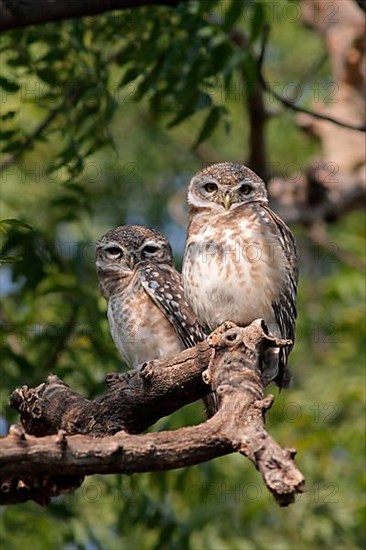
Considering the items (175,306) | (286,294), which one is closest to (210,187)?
(175,306)

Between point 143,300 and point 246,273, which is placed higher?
point 246,273

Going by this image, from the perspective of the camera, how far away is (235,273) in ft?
17.3

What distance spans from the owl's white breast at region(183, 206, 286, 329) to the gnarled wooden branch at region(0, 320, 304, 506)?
0.86 meters

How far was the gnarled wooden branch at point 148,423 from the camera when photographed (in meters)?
3.28

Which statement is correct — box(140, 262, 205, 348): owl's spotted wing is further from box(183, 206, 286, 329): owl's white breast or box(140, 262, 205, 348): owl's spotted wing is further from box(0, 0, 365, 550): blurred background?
box(0, 0, 365, 550): blurred background

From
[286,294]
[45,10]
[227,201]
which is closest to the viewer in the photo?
[286,294]

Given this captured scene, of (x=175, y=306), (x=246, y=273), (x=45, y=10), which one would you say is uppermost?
(x=45, y=10)

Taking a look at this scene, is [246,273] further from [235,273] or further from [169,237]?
[169,237]

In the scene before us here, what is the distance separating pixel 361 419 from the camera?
841 cm

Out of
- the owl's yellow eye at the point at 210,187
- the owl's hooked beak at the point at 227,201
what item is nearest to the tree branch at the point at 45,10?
the owl's yellow eye at the point at 210,187

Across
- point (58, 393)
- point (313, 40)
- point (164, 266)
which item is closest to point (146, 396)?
point (58, 393)

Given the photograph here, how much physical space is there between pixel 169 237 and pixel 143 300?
7.67 feet

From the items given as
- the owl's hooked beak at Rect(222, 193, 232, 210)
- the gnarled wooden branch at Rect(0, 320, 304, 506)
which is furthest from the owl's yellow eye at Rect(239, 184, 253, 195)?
the gnarled wooden branch at Rect(0, 320, 304, 506)

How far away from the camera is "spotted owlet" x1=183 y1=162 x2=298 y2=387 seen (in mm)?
5285
